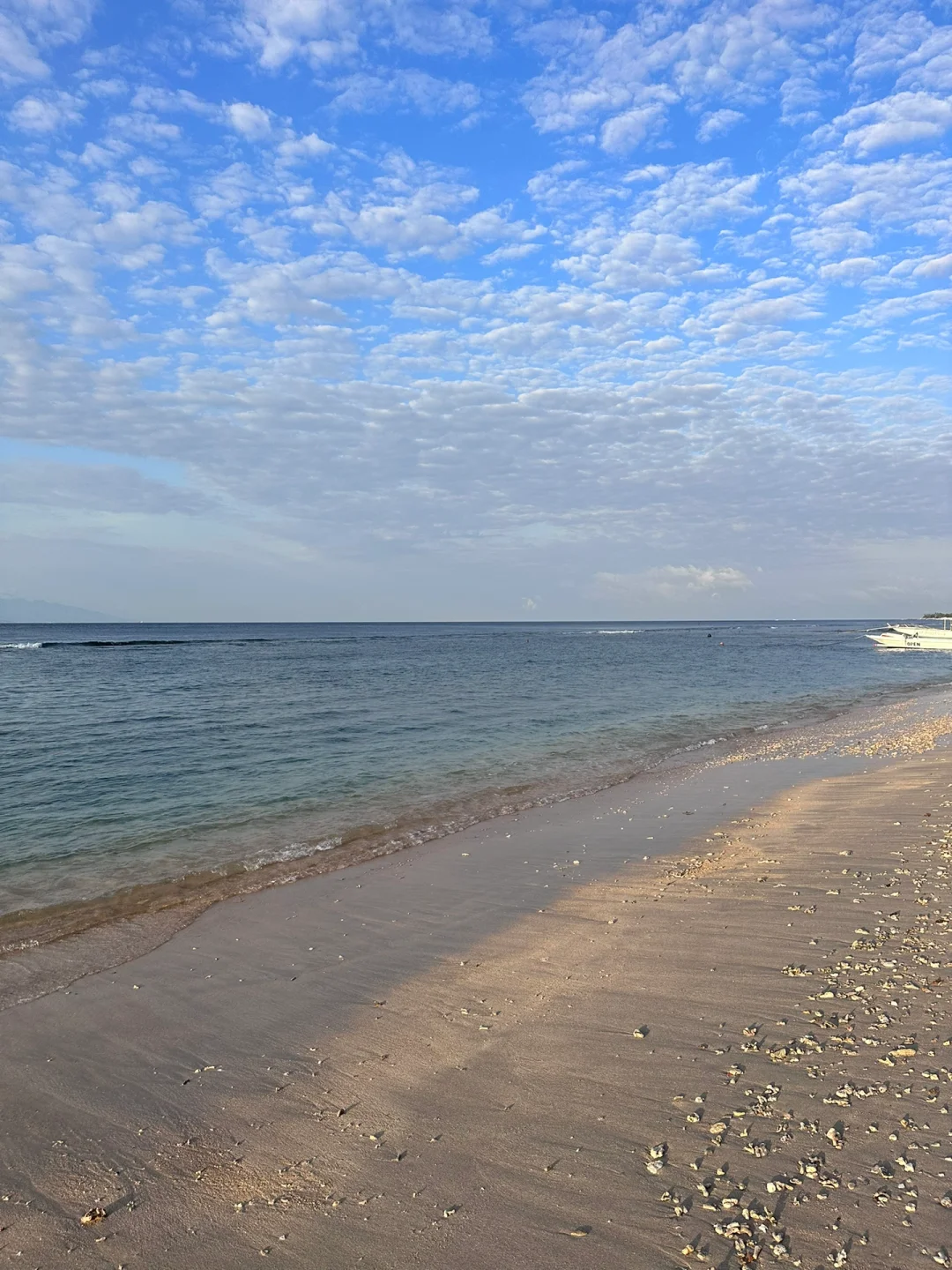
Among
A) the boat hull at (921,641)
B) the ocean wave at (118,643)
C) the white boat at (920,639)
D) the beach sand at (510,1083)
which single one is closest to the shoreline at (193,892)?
the beach sand at (510,1083)

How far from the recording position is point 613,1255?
159 inches

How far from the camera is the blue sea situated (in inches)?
533

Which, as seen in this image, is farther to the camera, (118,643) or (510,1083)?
(118,643)

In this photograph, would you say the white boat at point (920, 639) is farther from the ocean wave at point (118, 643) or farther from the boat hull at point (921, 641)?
the ocean wave at point (118, 643)

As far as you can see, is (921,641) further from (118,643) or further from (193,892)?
(118,643)

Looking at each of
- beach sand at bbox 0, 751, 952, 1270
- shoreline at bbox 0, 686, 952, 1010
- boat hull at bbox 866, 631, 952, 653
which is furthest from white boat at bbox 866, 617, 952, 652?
beach sand at bbox 0, 751, 952, 1270

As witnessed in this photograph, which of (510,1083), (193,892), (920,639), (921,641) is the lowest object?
(193,892)

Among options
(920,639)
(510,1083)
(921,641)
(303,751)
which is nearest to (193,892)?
(510,1083)

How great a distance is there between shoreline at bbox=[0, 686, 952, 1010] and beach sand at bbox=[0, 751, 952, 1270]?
60cm

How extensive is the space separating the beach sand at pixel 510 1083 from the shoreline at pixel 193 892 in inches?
23.6

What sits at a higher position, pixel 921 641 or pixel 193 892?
pixel 921 641

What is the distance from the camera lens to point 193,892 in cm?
1118

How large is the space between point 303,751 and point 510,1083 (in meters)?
17.9

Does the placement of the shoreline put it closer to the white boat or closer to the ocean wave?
the white boat
